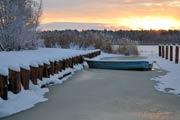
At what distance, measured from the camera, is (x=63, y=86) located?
14797mm

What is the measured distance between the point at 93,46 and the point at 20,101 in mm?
33635

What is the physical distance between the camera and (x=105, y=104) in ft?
35.6

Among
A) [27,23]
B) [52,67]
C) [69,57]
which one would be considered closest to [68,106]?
[52,67]

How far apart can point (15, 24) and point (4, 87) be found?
35.6 ft

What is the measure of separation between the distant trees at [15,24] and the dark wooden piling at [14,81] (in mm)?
9757

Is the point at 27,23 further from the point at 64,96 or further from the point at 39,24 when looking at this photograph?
the point at 64,96

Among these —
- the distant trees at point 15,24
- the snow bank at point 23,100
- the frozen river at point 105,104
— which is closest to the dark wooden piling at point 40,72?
the snow bank at point 23,100

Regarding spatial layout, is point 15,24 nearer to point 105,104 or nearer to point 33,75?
point 33,75

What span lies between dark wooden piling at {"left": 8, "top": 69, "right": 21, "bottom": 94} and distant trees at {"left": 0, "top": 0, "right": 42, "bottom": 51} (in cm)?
976

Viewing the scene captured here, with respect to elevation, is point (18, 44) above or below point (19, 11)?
below

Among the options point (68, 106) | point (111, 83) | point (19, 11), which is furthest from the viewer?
point (19, 11)

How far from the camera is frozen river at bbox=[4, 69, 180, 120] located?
9.38 meters

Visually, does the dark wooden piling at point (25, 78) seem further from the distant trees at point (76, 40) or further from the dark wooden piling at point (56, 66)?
the distant trees at point (76, 40)

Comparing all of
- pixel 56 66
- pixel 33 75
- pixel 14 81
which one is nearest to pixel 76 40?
pixel 56 66
